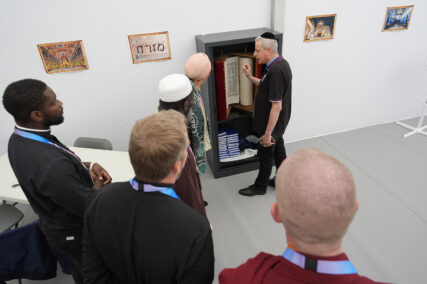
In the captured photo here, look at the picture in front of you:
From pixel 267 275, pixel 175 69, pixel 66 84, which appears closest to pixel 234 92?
pixel 175 69

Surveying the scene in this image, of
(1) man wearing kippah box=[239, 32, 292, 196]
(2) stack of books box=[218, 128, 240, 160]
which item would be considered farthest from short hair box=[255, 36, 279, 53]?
(2) stack of books box=[218, 128, 240, 160]

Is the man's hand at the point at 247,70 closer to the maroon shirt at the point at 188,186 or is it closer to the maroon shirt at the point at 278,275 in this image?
the maroon shirt at the point at 188,186

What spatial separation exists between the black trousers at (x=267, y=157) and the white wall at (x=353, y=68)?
3.21 feet

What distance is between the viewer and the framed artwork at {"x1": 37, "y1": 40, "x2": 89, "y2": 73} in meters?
2.50

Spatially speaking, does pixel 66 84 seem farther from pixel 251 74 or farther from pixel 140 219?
pixel 140 219

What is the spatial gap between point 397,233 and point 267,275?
222cm

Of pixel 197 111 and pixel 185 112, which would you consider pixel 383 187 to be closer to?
pixel 197 111

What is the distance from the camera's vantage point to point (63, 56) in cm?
255

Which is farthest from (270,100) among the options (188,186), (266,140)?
(188,186)

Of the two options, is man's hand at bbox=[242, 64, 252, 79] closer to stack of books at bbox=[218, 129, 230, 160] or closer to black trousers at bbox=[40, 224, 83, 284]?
stack of books at bbox=[218, 129, 230, 160]

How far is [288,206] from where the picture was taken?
73cm

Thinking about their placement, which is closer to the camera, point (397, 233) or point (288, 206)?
point (288, 206)

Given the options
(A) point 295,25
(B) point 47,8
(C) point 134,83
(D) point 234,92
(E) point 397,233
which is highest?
(B) point 47,8

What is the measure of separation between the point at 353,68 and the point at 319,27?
818 mm
